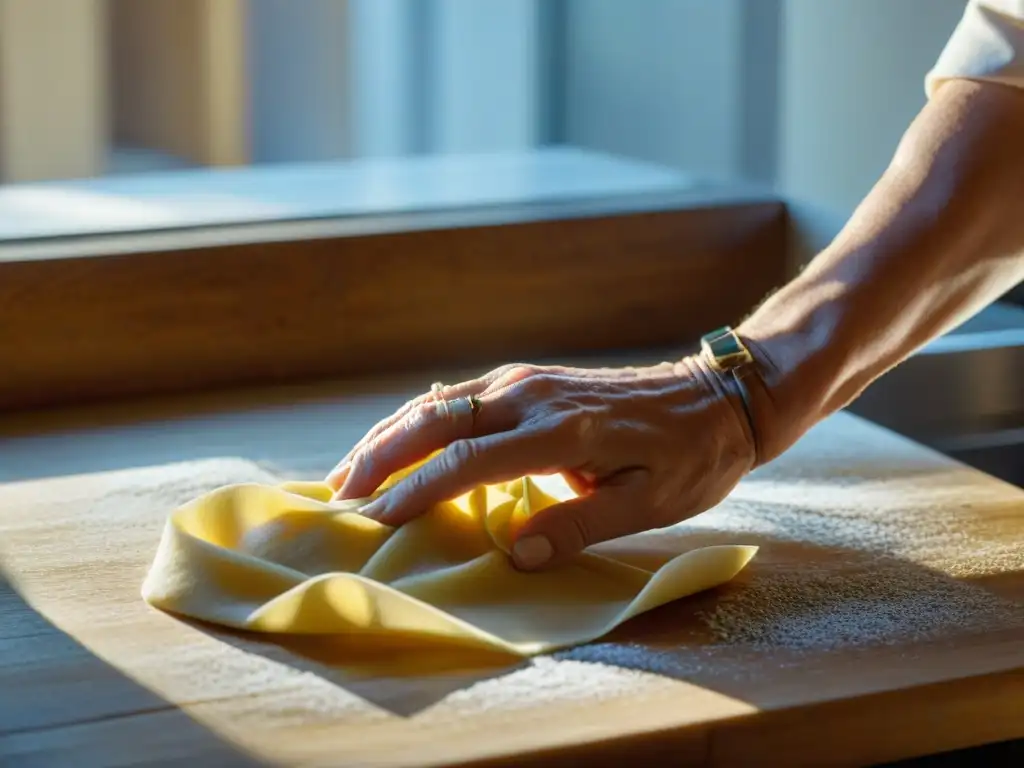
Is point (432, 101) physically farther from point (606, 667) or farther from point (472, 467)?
point (606, 667)

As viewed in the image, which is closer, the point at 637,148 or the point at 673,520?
the point at 673,520

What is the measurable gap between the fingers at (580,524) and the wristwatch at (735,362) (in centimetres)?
9

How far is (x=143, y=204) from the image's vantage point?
1.21m

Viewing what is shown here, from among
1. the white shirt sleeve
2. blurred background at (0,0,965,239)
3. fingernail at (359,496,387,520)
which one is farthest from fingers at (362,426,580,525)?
blurred background at (0,0,965,239)

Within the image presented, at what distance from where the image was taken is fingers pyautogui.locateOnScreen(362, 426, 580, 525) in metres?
0.71

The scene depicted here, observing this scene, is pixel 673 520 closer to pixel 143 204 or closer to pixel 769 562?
pixel 769 562

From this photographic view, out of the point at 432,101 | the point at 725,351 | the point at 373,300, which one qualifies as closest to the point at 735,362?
the point at 725,351

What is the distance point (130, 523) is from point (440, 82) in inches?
73.0

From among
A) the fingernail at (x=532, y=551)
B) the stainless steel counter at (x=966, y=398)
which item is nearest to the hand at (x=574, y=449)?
the fingernail at (x=532, y=551)

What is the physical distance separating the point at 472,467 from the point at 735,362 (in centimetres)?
18

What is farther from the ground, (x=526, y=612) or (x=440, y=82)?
(x=440, y=82)

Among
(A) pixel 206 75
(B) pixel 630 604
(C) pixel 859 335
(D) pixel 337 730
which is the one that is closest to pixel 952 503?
(C) pixel 859 335

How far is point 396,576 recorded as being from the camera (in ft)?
2.23

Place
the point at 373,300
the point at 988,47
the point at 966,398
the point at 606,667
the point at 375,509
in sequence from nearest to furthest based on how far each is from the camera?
the point at 606,667 → the point at 375,509 → the point at 988,47 → the point at 966,398 → the point at 373,300
